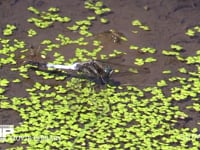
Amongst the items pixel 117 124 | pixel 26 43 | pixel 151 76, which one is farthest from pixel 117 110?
pixel 26 43

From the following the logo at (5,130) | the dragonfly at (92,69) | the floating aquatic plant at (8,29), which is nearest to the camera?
the logo at (5,130)

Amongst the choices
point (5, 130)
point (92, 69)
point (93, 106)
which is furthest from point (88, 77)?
point (5, 130)

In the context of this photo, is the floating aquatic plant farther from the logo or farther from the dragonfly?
the logo

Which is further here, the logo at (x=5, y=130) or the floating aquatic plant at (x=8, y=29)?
the floating aquatic plant at (x=8, y=29)

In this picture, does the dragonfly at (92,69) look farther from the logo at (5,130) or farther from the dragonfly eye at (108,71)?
the logo at (5,130)

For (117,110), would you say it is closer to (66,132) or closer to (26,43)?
(66,132)

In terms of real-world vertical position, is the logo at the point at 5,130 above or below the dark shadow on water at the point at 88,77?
below

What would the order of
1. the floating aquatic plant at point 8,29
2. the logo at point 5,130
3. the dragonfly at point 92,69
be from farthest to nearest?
the floating aquatic plant at point 8,29 < the dragonfly at point 92,69 < the logo at point 5,130

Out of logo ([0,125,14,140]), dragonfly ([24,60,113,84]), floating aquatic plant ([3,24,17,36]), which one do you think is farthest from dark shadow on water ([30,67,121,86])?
logo ([0,125,14,140])

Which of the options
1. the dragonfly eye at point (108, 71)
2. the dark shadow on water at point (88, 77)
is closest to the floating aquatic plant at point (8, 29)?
the dark shadow on water at point (88, 77)

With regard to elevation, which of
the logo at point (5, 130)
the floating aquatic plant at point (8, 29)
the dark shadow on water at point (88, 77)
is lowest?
the logo at point (5, 130)
